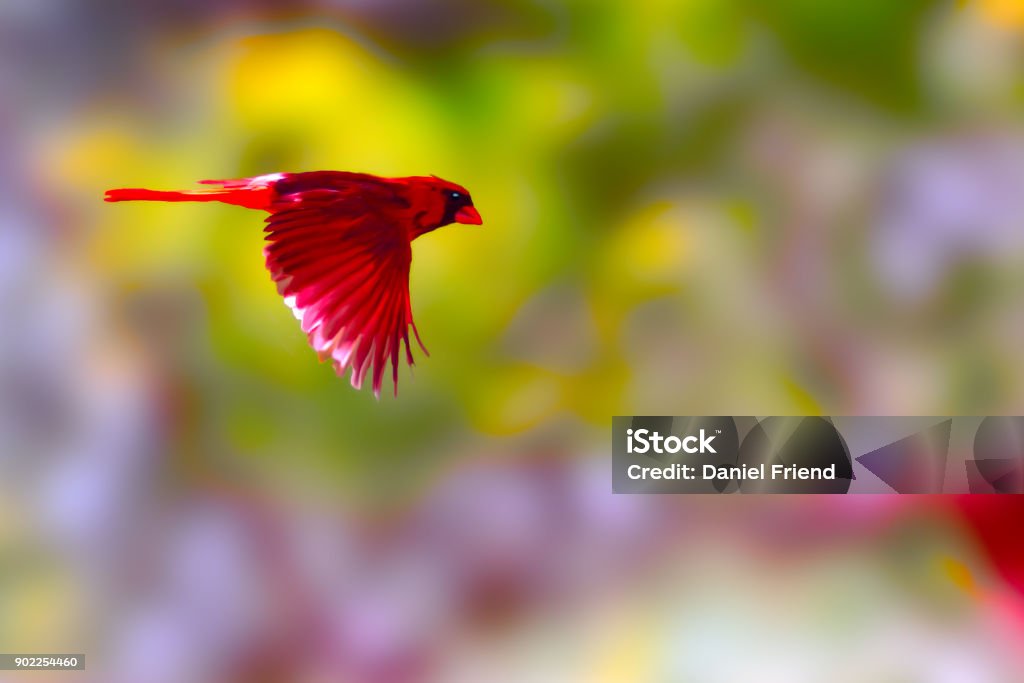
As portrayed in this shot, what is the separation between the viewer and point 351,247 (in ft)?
4.81

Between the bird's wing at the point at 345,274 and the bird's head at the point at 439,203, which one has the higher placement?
the bird's head at the point at 439,203

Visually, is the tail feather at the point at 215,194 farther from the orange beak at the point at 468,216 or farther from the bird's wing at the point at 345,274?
the orange beak at the point at 468,216

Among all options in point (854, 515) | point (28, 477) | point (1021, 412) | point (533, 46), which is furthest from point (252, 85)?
point (1021, 412)

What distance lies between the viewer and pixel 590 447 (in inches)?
58.5

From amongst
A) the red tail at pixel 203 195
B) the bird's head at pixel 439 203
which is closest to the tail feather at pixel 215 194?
the red tail at pixel 203 195

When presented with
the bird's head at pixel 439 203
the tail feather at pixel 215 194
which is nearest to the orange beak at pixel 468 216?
the bird's head at pixel 439 203

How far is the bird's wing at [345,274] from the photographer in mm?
1465

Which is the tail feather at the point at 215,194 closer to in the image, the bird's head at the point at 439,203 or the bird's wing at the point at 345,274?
the bird's wing at the point at 345,274

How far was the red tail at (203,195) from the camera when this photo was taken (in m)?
1.52

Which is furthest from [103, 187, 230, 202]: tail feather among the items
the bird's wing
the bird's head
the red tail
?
the bird's head

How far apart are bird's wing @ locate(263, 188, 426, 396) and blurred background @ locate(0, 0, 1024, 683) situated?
0.14 feet

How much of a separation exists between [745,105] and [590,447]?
577 mm

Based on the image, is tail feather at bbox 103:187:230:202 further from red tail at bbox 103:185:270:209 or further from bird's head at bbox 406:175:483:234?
bird's head at bbox 406:175:483:234

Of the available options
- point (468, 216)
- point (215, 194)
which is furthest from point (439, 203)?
point (215, 194)
